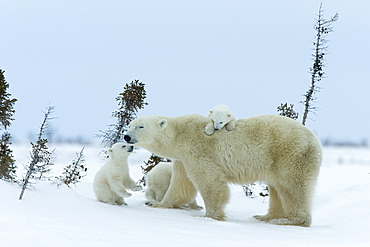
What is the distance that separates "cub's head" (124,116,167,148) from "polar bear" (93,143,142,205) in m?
0.29

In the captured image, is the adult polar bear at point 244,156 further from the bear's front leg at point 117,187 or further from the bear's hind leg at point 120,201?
the bear's hind leg at point 120,201

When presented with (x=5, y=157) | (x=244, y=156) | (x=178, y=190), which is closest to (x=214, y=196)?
(x=244, y=156)

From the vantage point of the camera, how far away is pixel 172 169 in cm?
807

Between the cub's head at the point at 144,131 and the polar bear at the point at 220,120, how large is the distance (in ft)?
2.68

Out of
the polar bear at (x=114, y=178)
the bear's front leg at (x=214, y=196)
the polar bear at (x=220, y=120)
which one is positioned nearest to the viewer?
the bear's front leg at (x=214, y=196)

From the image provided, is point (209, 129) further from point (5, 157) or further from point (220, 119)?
point (5, 157)

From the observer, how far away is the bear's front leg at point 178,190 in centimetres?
779

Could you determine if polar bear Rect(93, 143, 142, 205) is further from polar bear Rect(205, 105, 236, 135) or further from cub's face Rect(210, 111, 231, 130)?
cub's face Rect(210, 111, 231, 130)

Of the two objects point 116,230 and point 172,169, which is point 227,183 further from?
point 116,230

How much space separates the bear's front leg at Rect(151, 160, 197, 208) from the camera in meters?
7.79

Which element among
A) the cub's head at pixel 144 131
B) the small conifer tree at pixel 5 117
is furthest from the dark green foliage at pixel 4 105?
the cub's head at pixel 144 131

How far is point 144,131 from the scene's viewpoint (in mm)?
7574

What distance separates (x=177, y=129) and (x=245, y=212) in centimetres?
251

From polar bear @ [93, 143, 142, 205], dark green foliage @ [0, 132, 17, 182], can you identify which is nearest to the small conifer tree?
dark green foliage @ [0, 132, 17, 182]
